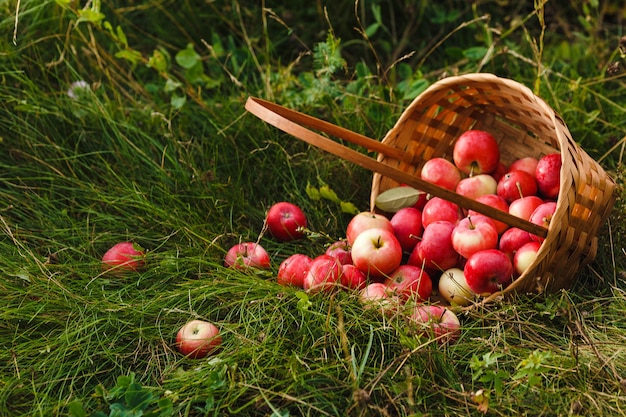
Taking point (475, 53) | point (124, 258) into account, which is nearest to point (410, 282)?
point (124, 258)

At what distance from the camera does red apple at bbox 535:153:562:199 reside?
8.20 feet

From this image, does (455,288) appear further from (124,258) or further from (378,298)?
(124,258)

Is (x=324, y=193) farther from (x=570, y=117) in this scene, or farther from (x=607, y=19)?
(x=607, y=19)

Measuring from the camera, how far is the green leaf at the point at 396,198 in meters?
2.62

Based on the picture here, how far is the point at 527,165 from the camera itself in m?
2.63

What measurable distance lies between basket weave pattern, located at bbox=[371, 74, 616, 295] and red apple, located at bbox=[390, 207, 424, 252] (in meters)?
0.12

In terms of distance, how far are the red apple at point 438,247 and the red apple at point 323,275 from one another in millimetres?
285

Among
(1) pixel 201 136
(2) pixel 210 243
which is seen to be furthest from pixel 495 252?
(1) pixel 201 136

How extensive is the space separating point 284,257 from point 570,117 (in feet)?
4.22

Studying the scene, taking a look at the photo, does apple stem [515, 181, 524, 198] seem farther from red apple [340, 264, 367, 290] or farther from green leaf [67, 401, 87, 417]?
green leaf [67, 401, 87, 417]

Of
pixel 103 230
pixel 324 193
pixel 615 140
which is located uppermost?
pixel 615 140

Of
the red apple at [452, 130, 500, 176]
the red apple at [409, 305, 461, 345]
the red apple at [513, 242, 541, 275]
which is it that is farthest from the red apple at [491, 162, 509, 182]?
the red apple at [409, 305, 461, 345]

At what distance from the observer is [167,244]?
2.60m

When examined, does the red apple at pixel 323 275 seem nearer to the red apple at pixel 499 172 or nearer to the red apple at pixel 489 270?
the red apple at pixel 489 270
